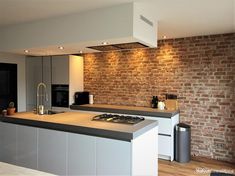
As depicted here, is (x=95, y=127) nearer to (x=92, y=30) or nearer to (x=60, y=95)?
(x=92, y=30)

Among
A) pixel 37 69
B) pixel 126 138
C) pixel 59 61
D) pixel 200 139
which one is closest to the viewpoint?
pixel 126 138

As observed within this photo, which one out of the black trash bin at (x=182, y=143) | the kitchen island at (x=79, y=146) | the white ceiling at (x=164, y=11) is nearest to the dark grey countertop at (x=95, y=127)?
the kitchen island at (x=79, y=146)

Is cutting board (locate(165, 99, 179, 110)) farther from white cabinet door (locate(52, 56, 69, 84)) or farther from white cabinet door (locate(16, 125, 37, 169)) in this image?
white cabinet door (locate(16, 125, 37, 169))

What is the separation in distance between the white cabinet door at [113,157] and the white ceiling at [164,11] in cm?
171

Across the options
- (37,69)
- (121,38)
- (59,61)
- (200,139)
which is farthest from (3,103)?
(200,139)

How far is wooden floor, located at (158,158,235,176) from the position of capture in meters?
3.50

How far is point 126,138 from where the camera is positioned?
2.28 m

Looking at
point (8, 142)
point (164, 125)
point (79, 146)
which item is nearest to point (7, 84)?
point (8, 142)

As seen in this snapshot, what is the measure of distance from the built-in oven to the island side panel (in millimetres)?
2610

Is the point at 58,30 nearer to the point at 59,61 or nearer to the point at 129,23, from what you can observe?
the point at 129,23

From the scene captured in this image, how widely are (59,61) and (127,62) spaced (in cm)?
159

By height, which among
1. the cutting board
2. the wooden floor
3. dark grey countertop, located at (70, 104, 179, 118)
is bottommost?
the wooden floor

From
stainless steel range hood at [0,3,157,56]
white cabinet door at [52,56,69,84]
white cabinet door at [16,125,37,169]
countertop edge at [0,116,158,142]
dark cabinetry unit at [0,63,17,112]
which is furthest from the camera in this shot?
dark cabinetry unit at [0,63,17,112]

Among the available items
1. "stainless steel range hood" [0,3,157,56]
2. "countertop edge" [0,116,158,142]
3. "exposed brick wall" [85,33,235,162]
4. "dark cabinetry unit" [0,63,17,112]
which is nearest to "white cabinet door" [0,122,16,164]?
"countertop edge" [0,116,158,142]
